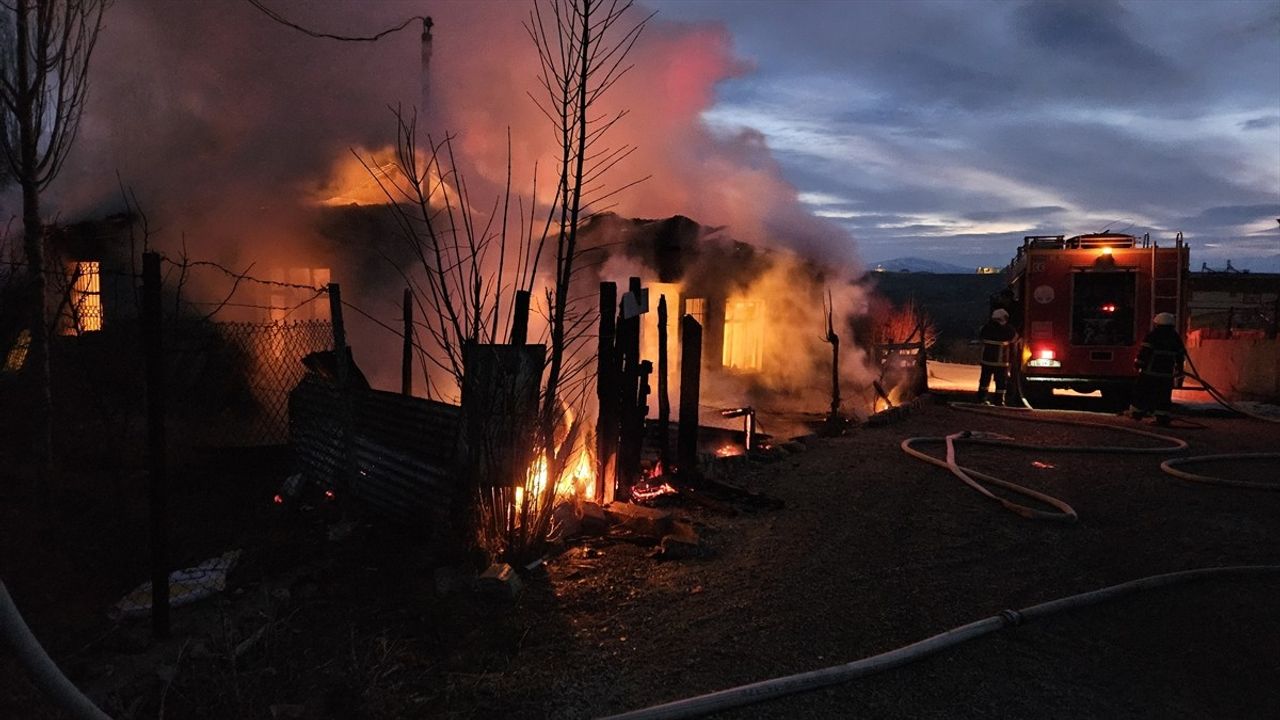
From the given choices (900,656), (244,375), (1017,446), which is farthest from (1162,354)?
(244,375)

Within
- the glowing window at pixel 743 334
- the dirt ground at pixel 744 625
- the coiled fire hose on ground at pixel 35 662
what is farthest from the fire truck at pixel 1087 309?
the coiled fire hose on ground at pixel 35 662

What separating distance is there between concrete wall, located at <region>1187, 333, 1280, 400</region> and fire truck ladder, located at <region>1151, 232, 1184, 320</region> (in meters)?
3.11

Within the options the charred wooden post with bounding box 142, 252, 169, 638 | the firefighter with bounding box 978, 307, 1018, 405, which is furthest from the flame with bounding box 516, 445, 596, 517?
the firefighter with bounding box 978, 307, 1018, 405

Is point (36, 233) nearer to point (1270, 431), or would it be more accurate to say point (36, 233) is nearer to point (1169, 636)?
point (1169, 636)

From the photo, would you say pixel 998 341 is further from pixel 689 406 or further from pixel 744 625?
pixel 744 625

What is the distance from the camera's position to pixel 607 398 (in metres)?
5.55

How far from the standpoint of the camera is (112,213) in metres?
12.8

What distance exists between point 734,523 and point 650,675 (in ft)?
7.80

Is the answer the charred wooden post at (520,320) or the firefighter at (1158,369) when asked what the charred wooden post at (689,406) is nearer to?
the charred wooden post at (520,320)

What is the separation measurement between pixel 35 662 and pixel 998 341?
12051 mm

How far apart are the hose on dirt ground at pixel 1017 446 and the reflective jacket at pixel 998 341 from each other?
2.58 feet

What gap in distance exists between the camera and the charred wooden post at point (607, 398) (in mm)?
5395

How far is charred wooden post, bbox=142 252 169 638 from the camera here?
3586 mm

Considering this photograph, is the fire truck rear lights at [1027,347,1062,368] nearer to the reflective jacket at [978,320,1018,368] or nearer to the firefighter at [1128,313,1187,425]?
the reflective jacket at [978,320,1018,368]
